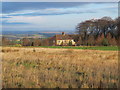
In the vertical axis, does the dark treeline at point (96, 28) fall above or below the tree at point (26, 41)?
above

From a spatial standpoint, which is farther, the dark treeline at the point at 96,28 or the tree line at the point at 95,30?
the dark treeline at the point at 96,28

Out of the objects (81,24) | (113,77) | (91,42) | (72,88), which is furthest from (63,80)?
(81,24)

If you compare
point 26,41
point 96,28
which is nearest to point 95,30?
point 96,28

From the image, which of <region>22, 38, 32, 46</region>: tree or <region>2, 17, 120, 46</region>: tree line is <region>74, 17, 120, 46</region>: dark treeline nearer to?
<region>2, 17, 120, 46</region>: tree line

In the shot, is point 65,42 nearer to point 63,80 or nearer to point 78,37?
point 78,37

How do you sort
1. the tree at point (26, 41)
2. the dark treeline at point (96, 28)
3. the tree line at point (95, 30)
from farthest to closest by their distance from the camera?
the dark treeline at point (96, 28) → the tree line at point (95, 30) → the tree at point (26, 41)

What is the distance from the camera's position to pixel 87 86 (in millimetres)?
4215

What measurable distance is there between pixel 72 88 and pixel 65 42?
5019 cm

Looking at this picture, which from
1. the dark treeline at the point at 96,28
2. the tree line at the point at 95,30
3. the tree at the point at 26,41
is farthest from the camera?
the dark treeline at the point at 96,28

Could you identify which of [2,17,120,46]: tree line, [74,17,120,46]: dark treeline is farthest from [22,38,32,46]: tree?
[74,17,120,46]: dark treeline

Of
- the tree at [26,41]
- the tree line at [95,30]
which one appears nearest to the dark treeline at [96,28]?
the tree line at [95,30]

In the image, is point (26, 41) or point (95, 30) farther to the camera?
point (95, 30)

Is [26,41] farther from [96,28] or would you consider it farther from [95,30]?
[96,28]

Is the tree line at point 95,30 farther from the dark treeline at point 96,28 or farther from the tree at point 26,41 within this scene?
the tree at point 26,41
